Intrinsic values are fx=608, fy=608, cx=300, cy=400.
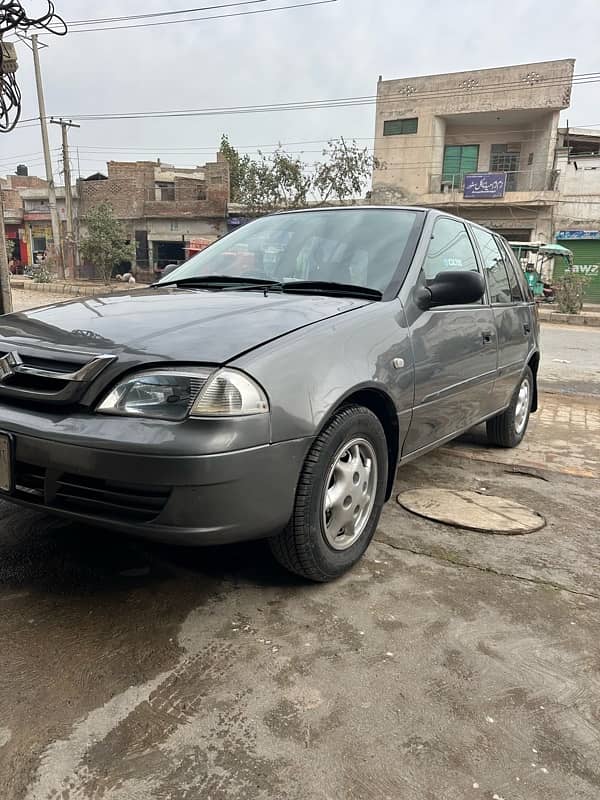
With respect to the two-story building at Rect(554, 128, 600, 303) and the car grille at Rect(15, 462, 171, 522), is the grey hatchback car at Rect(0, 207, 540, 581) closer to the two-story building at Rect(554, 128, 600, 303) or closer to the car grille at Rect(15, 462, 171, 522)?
the car grille at Rect(15, 462, 171, 522)

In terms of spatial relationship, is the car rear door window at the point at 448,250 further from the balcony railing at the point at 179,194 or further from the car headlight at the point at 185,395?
the balcony railing at the point at 179,194

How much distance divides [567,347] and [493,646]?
1085 centimetres

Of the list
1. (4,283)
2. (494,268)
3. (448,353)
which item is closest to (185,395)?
(448,353)

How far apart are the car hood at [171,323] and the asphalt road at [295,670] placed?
3.18 ft

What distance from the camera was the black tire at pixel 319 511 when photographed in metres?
2.23

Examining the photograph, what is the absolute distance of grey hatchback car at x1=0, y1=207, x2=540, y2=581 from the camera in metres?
1.97

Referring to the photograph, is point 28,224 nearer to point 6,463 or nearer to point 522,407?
point 522,407

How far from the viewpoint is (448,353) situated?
10.5ft

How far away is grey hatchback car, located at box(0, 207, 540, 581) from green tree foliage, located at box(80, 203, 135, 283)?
2743 cm

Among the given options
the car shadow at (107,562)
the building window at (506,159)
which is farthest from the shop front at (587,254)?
the car shadow at (107,562)

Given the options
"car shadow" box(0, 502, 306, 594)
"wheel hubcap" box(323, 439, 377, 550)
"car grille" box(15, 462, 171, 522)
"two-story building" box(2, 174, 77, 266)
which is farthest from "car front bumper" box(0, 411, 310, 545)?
"two-story building" box(2, 174, 77, 266)

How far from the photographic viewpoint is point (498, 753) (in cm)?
167

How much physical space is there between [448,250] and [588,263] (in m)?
26.9

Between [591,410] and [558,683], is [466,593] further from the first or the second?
[591,410]
